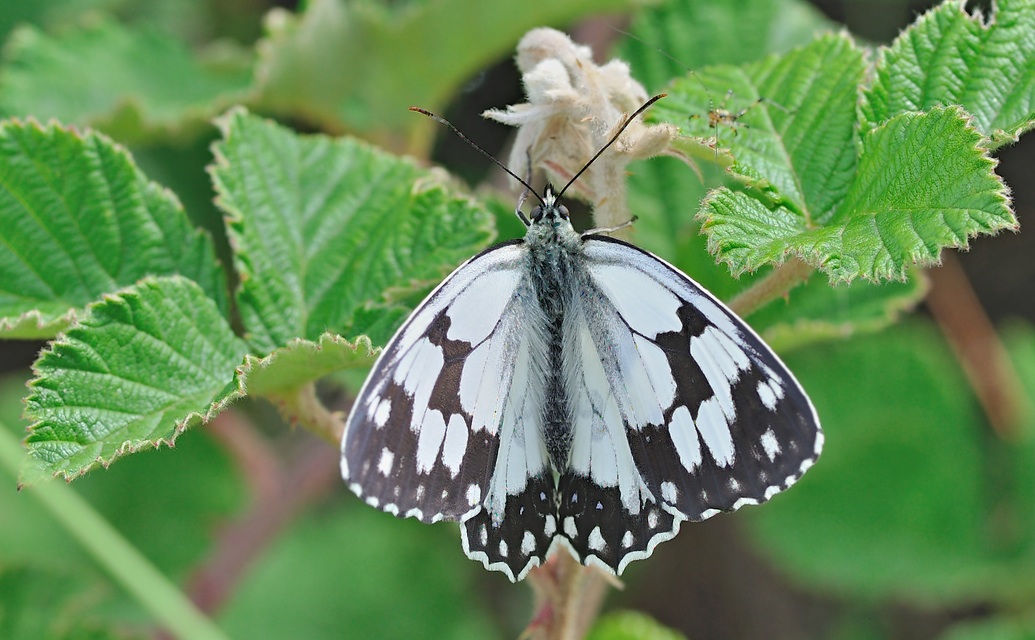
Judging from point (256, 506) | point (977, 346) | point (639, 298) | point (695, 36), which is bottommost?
point (256, 506)

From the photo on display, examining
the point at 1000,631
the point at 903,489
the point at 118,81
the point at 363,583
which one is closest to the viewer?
the point at 1000,631

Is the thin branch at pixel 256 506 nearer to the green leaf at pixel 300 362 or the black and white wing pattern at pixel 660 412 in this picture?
the green leaf at pixel 300 362

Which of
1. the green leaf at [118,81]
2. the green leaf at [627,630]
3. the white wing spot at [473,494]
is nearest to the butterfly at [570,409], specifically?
the white wing spot at [473,494]

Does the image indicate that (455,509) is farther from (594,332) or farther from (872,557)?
(872,557)

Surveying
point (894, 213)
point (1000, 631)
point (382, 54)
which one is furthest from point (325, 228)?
point (1000, 631)

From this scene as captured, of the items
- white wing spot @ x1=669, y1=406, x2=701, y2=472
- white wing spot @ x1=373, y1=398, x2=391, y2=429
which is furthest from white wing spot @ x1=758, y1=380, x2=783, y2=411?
white wing spot @ x1=373, y1=398, x2=391, y2=429

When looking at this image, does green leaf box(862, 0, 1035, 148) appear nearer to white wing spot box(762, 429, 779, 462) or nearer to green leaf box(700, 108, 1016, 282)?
green leaf box(700, 108, 1016, 282)

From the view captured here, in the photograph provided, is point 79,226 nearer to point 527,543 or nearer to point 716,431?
point 527,543

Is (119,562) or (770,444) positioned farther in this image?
(119,562)
